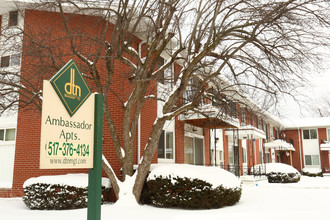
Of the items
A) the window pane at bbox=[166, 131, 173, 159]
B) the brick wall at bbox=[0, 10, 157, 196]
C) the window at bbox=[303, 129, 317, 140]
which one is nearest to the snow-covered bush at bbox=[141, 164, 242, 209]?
the brick wall at bbox=[0, 10, 157, 196]

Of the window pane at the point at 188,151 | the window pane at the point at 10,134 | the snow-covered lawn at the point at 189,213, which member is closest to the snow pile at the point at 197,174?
the snow-covered lawn at the point at 189,213

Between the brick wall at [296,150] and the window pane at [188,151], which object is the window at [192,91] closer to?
the window pane at [188,151]

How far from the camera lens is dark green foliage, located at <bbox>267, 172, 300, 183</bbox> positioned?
21688 mm

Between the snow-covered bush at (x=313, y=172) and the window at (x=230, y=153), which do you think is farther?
the snow-covered bush at (x=313, y=172)

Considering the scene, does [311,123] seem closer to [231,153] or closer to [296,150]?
[296,150]

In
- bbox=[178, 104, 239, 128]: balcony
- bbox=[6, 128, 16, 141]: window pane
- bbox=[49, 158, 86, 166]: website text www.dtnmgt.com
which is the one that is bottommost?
bbox=[49, 158, 86, 166]: website text www.dtnmgt.com

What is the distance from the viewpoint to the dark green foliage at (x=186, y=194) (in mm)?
9492

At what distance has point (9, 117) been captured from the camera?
1308 cm

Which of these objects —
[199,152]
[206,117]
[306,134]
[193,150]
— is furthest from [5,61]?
[306,134]

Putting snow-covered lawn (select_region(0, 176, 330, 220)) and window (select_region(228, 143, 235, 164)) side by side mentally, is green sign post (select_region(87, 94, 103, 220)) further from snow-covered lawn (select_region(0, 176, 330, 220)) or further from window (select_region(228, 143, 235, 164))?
window (select_region(228, 143, 235, 164))

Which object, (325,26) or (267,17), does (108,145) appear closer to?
(267,17)

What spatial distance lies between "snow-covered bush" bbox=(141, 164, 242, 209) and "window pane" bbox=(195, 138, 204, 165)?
7.64 metres

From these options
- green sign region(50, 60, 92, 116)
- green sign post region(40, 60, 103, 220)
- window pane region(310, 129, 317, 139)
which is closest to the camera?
green sign post region(40, 60, 103, 220)

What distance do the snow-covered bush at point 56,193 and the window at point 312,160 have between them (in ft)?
120
